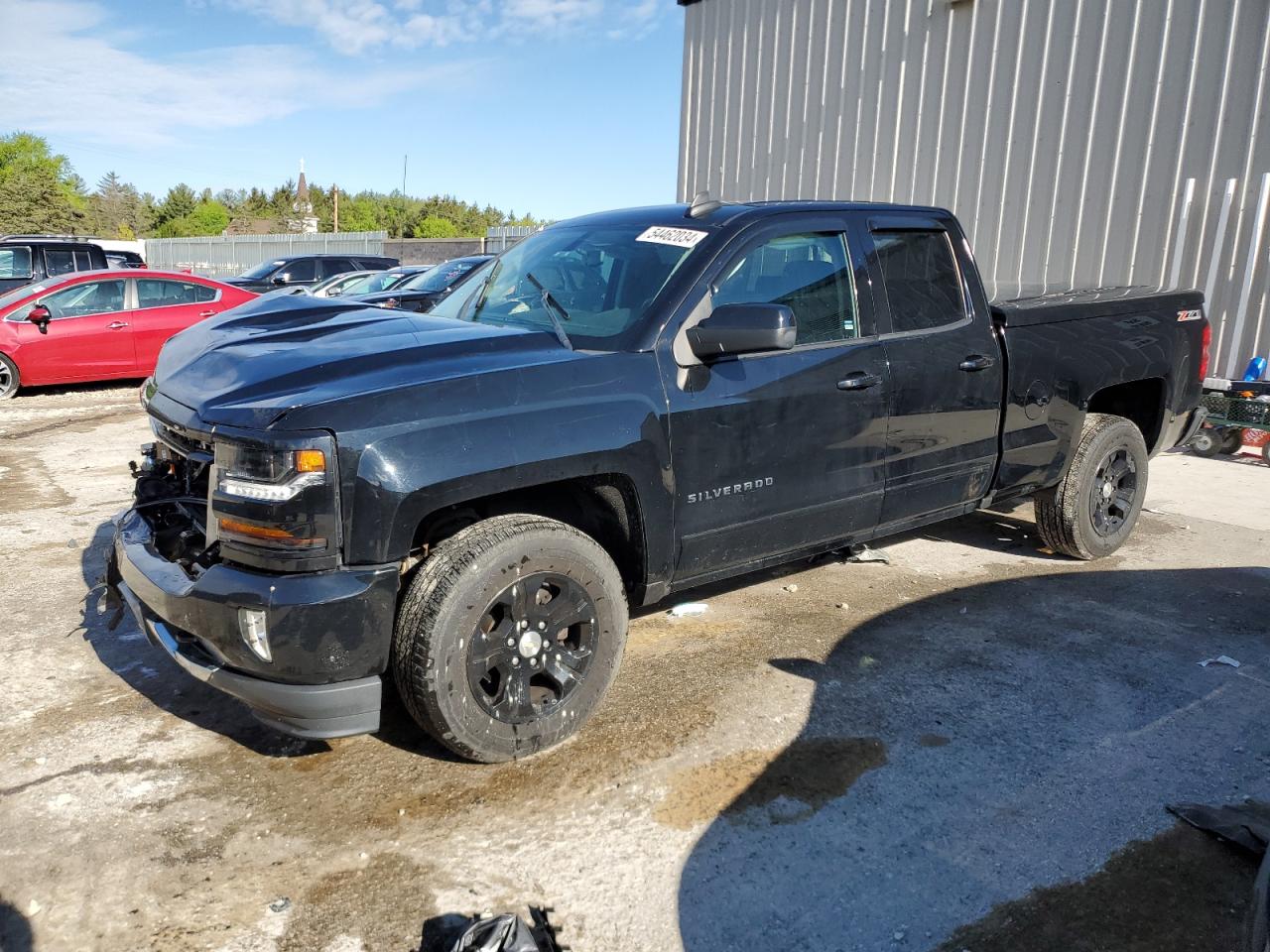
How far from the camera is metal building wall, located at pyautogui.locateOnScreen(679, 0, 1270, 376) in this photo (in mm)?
8719

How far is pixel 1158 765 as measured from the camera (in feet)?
11.2

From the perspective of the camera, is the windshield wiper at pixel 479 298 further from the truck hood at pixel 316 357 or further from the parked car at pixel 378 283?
the parked car at pixel 378 283

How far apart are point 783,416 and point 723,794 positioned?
1.45 m

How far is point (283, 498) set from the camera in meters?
2.82

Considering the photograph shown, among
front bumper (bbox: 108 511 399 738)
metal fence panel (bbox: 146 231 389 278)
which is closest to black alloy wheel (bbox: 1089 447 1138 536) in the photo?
front bumper (bbox: 108 511 399 738)

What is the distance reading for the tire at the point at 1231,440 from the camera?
8.73 metres

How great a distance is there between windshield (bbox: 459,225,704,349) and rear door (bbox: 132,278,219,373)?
9100 mm

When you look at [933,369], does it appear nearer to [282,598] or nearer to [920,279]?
[920,279]

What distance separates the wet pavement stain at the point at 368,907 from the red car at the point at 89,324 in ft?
35.0

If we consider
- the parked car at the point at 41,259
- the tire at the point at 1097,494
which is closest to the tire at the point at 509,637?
the tire at the point at 1097,494

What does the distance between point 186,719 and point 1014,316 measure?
4.10 metres

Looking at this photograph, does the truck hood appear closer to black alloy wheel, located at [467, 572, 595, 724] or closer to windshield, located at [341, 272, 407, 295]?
black alloy wheel, located at [467, 572, 595, 724]

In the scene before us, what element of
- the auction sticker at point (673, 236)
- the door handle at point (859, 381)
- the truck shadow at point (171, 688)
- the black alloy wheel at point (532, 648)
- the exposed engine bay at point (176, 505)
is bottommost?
the truck shadow at point (171, 688)

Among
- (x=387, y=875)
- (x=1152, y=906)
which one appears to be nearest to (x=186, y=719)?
(x=387, y=875)
